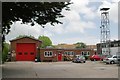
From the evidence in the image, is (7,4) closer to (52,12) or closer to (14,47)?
(52,12)

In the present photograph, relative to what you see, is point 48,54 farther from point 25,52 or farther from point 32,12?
point 32,12

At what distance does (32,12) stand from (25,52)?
44.0m

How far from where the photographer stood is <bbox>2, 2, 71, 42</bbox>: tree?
25.6m

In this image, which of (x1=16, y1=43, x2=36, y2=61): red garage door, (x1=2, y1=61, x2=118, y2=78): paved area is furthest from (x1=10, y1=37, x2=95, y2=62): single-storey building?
(x1=2, y1=61, x2=118, y2=78): paved area

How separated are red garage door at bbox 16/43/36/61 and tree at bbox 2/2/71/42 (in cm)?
4066

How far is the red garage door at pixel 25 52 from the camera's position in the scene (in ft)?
232

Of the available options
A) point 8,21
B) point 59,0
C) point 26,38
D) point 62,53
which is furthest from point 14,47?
point 59,0

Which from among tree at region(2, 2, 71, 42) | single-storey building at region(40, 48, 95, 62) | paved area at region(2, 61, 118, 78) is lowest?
paved area at region(2, 61, 118, 78)

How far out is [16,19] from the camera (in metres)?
28.9

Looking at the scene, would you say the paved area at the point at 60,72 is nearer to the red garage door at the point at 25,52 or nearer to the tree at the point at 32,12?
the tree at the point at 32,12

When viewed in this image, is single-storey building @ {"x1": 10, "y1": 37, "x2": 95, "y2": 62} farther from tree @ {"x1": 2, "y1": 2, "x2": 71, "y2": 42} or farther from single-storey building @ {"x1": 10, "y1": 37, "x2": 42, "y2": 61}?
tree @ {"x1": 2, "y1": 2, "x2": 71, "y2": 42}

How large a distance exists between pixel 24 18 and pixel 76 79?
31.3ft

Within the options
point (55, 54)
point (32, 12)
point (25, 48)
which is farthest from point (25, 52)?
point (32, 12)

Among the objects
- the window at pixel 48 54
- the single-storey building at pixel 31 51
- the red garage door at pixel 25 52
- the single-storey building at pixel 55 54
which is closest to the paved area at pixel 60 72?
the single-storey building at pixel 55 54
